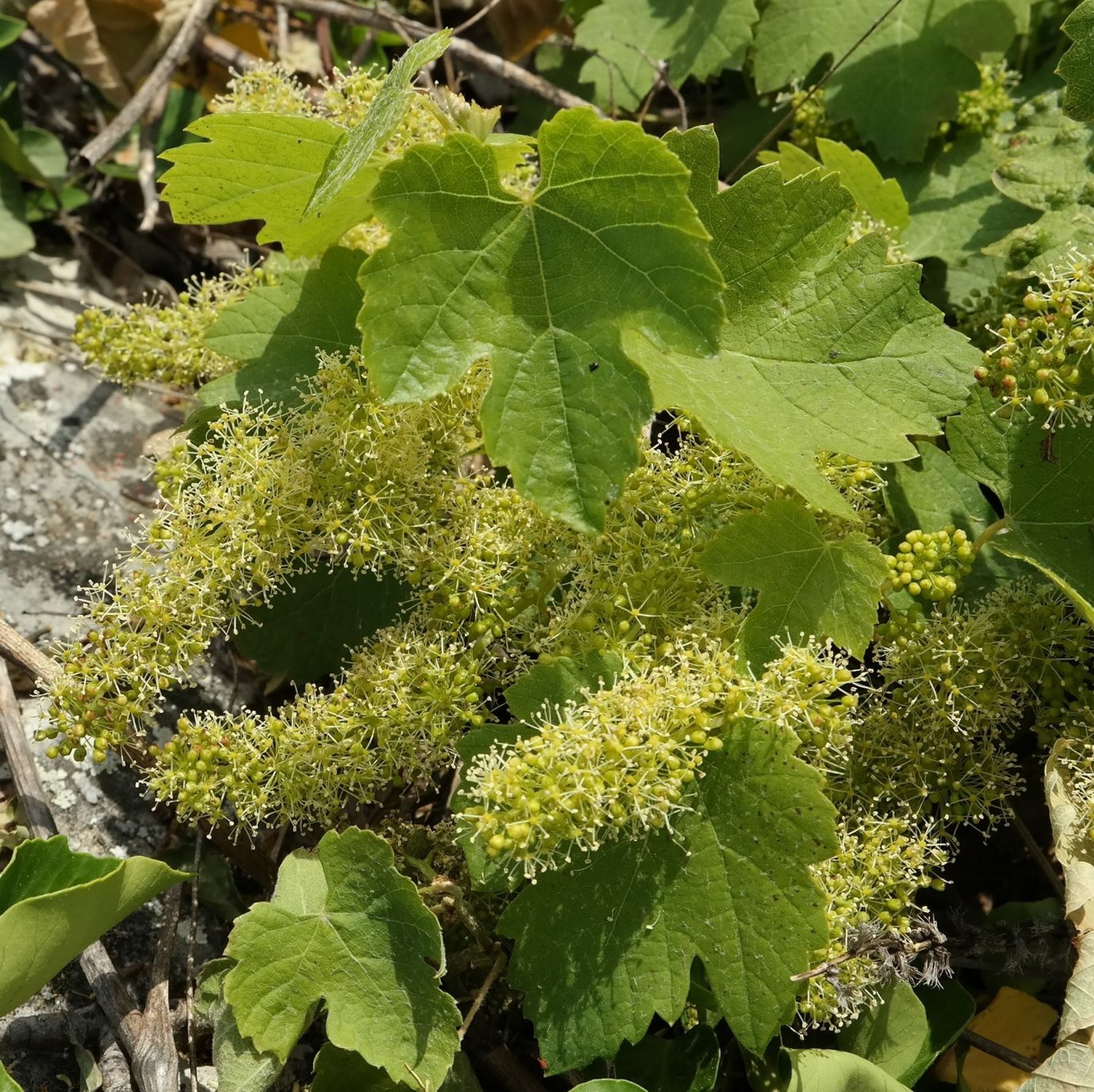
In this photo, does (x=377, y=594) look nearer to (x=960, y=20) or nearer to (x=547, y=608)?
(x=547, y=608)

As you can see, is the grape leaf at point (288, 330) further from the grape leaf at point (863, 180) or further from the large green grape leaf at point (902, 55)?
Result: the large green grape leaf at point (902, 55)

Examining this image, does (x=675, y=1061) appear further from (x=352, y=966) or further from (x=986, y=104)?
(x=986, y=104)

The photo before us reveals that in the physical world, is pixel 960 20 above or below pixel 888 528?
above

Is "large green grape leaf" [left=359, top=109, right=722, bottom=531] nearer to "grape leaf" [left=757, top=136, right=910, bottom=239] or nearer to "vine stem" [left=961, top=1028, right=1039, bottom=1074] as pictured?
"grape leaf" [left=757, top=136, right=910, bottom=239]

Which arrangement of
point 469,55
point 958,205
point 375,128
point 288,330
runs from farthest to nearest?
point 469,55 → point 958,205 → point 288,330 → point 375,128

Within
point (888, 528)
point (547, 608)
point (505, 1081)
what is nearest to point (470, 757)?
point (547, 608)

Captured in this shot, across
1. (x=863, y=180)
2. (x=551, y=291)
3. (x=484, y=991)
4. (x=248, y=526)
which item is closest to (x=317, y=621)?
(x=248, y=526)

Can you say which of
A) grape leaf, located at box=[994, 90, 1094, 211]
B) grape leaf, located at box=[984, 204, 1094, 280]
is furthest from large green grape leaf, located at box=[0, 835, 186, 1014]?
grape leaf, located at box=[994, 90, 1094, 211]
